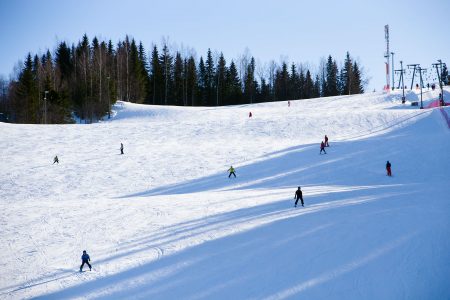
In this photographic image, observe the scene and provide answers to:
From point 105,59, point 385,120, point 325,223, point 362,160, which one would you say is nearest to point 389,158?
point 362,160

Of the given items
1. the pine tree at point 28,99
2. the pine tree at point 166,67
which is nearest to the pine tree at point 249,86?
the pine tree at point 166,67

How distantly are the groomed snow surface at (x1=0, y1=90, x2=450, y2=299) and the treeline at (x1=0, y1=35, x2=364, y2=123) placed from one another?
1061 inches

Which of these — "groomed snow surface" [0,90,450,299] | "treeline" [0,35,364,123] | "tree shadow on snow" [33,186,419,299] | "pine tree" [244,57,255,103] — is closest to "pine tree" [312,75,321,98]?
"treeline" [0,35,364,123]

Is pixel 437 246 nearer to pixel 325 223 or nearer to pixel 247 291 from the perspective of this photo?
pixel 325 223

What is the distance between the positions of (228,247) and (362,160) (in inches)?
692

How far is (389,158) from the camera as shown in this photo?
91.1 feet

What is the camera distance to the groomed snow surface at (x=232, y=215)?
11930mm

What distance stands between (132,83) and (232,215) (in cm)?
6371

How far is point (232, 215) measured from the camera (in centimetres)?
1725

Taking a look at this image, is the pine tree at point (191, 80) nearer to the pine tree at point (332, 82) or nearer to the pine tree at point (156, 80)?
the pine tree at point (156, 80)

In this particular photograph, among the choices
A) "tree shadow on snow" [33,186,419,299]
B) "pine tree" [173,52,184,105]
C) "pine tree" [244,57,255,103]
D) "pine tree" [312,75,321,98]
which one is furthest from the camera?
"pine tree" [312,75,321,98]

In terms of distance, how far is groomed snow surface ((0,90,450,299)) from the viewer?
11.9 metres

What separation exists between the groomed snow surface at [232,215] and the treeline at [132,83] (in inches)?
1061

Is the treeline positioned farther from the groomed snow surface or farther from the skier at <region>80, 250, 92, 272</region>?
the skier at <region>80, 250, 92, 272</region>
